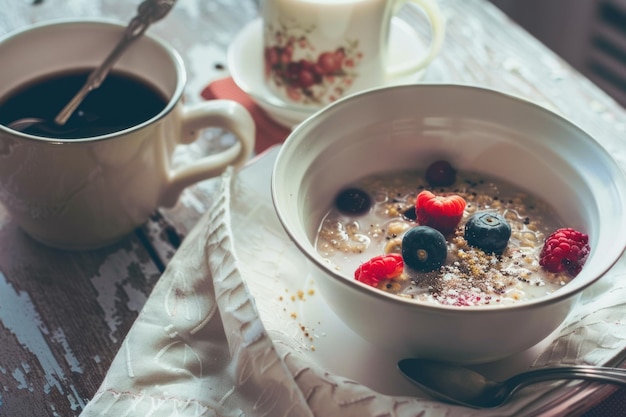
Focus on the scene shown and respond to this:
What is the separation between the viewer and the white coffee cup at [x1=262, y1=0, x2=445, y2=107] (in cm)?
94

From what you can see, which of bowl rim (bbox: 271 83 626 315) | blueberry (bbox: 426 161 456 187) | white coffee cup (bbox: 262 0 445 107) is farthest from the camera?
white coffee cup (bbox: 262 0 445 107)

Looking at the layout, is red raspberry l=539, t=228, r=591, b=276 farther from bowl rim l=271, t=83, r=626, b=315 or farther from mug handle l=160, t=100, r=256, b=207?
mug handle l=160, t=100, r=256, b=207

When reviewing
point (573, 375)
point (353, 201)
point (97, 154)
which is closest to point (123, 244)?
point (97, 154)

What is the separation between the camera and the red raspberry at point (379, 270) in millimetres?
650

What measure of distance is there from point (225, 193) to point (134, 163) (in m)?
0.10

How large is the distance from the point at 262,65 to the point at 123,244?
39 centimetres

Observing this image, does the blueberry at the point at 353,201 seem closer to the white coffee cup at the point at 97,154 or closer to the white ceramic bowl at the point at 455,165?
the white ceramic bowl at the point at 455,165

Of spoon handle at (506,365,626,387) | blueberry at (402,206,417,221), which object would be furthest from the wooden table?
blueberry at (402,206,417,221)

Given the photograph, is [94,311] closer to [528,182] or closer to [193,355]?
[193,355]

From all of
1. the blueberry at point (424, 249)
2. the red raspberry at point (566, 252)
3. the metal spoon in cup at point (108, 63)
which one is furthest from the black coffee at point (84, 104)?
the red raspberry at point (566, 252)

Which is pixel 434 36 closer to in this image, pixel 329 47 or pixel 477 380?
pixel 329 47

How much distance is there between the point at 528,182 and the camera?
769 millimetres

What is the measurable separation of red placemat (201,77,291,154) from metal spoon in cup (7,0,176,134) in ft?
0.61

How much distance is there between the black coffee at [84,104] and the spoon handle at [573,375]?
0.48m
